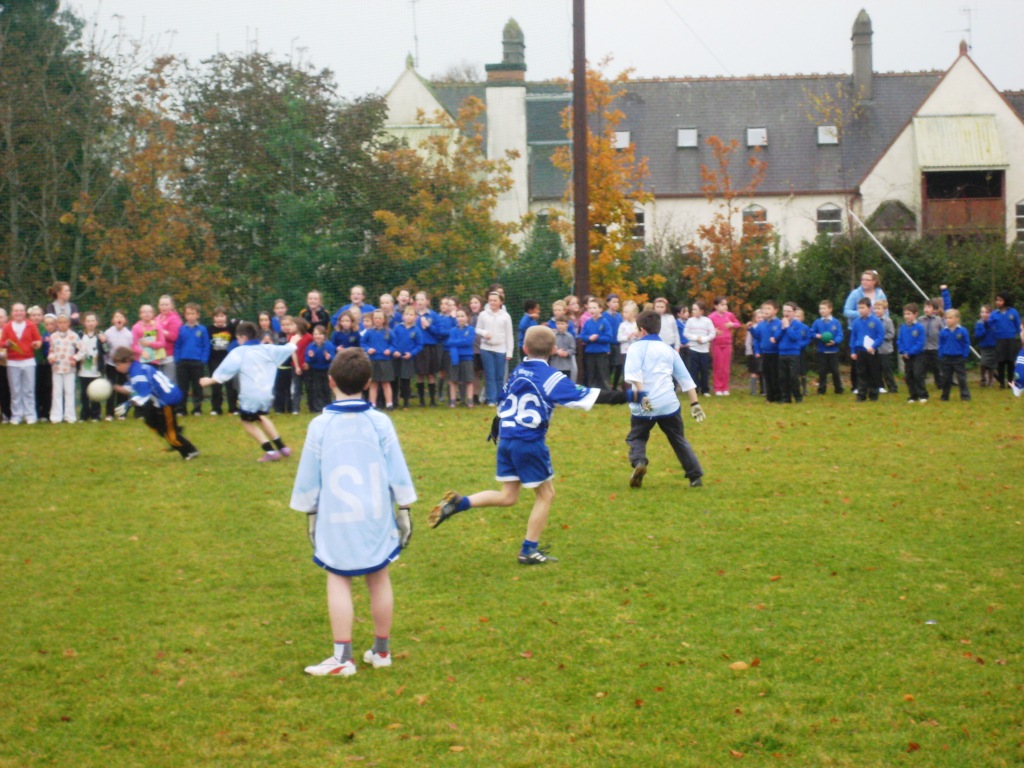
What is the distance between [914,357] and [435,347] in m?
7.98

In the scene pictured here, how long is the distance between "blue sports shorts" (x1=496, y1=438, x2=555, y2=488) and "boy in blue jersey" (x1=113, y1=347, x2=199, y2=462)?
20.4 ft

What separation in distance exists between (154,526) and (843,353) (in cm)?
2156

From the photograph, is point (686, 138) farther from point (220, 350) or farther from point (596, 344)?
point (220, 350)

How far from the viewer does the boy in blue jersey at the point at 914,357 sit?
18.3 metres

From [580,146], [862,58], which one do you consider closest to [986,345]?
[580,146]

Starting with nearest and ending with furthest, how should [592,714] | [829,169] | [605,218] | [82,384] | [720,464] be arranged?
[592,714] < [720,464] < [82,384] < [605,218] < [829,169]

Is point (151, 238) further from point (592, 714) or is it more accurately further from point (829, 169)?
point (829, 169)

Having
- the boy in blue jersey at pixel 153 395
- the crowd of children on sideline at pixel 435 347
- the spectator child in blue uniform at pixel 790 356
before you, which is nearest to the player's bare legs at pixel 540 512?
the boy in blue jersey at pixel 153 395

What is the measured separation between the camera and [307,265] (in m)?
22.0

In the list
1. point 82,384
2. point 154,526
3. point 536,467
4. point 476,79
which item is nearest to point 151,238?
point 82,384

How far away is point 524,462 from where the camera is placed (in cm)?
802

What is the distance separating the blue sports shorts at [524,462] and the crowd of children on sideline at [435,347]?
9.81 meters

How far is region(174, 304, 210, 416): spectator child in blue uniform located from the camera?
18.2m

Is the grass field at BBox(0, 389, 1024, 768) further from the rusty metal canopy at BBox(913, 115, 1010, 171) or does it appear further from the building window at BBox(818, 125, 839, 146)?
the building window at BBox(818, 125, 839, 146)
